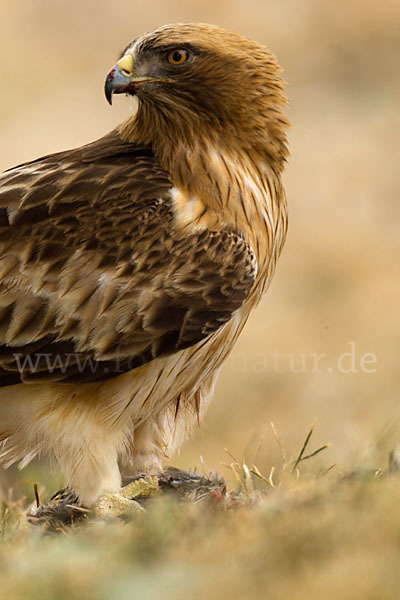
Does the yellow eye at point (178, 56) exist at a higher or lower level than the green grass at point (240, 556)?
higher

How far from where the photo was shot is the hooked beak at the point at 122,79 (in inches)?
217

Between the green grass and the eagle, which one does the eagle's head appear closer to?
the eagle

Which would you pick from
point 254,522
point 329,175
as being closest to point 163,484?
point 254,522

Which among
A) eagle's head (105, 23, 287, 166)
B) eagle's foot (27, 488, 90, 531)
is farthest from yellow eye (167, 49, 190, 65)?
eagle's foot (27, 488, 90, 531)

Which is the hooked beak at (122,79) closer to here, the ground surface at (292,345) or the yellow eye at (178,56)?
the yellow eye at (178,56)

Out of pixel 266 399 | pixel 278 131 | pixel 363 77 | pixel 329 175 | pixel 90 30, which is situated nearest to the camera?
pixel 278 131

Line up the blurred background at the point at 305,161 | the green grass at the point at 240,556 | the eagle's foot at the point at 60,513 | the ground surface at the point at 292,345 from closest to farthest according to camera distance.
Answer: the green grass at the point at 240,556 → the ground surface at the point at 292,345 → the eagle's foot at the point at 60,513 → the blurred background at the point at 305,161

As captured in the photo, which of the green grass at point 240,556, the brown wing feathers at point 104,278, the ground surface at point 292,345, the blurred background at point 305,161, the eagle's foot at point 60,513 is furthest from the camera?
the blurred background at point 305,161

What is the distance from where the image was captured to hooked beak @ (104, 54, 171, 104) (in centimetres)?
552

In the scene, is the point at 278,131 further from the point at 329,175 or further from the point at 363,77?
the point at 363,77

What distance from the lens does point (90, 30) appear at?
71.3 feet

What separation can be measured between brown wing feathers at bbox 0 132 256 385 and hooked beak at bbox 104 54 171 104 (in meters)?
0.45

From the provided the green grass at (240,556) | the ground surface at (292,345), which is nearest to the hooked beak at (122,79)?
the ground surface at (292,345)

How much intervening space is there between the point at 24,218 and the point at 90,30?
1704 cm
